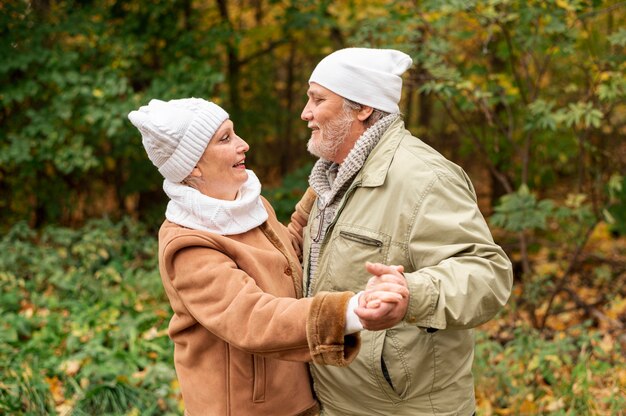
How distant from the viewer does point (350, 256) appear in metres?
2.28

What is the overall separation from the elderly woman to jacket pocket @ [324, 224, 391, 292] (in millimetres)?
180

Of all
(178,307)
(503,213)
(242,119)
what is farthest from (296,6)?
(178,307)

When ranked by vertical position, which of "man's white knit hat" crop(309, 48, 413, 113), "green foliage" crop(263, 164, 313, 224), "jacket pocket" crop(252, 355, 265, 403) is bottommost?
"green foliage" crop(263, 164, 313, 224)

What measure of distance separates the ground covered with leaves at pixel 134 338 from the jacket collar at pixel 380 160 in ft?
7.73

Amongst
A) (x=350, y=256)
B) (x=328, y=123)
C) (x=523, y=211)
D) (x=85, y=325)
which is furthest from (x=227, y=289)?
(x=523, y=211)

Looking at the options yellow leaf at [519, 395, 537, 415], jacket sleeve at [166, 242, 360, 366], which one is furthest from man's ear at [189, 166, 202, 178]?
yellow leaf at [519, 395, 537, 415]

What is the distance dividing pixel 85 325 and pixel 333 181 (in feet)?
10.2

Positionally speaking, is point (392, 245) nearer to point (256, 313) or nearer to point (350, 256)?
point (350, 256)

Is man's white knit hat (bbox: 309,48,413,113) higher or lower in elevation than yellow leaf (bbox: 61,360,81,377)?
higher

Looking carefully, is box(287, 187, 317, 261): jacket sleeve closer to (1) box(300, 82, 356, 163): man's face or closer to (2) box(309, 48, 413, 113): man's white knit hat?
(1) box(300, 82, 356, 163): man's face

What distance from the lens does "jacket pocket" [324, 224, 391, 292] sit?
2221mm

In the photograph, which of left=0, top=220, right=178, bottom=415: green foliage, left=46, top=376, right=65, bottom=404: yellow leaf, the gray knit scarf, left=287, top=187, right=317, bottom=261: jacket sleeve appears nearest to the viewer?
the gray knit scarf

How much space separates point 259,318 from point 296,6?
5113 mm

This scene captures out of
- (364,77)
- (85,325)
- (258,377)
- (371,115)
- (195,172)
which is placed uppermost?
(364,77)
